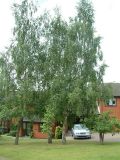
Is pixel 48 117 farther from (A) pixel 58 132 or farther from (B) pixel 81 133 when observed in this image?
(A) pixel 58 132

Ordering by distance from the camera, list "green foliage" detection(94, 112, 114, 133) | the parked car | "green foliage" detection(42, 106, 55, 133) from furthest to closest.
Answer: the parked car
"green foliage" detection(42, 106, 55, 133)
"green foliage" detection(94, 112, 114, 133)

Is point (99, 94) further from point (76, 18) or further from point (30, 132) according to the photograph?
point (30, 132)

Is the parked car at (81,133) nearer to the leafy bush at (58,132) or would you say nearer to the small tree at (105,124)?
the leafy bush at (58,132)

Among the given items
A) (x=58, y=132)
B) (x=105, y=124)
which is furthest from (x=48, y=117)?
(x=58, y=132)

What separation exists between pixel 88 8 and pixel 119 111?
27.1 meters

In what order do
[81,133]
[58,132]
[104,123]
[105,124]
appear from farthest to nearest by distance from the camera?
1. [58,132]
2. [81,133]
3. [104,123]
4. [105,124]

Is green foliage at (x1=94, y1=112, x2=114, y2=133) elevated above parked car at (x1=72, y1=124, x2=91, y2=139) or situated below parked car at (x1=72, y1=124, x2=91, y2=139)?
above

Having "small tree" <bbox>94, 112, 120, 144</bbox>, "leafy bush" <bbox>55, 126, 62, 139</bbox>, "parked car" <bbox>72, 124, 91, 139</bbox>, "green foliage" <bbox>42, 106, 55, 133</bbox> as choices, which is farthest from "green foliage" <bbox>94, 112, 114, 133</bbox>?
"leafy bush" <bbox>55, 126, 62, 139</bbox>

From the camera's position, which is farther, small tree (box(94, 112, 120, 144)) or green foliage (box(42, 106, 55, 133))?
green foliage (box(42, 106, 55, 133))

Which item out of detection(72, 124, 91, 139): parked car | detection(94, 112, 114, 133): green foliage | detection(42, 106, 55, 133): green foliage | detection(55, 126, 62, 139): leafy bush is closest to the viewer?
detection(94, 112, 114, 133): green foliage

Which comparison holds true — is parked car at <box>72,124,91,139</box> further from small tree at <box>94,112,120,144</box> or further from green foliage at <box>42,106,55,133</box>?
green foliage at <box>42,106,55,133</box>

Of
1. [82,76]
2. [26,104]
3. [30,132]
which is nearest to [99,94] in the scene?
[82,76]

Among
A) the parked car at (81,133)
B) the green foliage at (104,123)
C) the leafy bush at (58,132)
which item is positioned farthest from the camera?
the leafy bush at (58,132)

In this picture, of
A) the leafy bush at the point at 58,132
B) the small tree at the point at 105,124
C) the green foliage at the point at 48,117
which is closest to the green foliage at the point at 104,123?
the small tree at the point at 105,124
